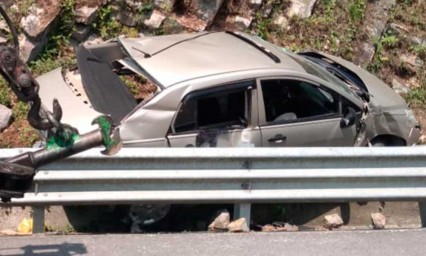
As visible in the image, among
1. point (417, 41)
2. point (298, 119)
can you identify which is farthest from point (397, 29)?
point (298, 119)

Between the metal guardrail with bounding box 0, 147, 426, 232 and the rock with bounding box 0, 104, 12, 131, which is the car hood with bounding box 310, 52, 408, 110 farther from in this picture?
the rock with bounding box 0, 104, 12, 131

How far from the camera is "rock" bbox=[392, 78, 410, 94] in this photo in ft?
39.0

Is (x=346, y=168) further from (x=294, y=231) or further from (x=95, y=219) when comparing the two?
(x=95, y=219)

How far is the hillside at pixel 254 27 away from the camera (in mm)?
10344

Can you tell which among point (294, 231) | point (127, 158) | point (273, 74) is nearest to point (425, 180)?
point (294, 231)

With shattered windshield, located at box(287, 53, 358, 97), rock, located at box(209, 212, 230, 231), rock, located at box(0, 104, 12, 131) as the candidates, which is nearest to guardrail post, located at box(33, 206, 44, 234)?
rock, located at box(209, 212, 230, 231)

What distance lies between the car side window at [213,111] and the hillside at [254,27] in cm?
266

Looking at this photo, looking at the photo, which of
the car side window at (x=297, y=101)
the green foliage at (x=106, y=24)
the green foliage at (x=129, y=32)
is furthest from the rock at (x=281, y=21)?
the car side window at (x=297, y=101)

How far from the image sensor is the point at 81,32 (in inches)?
422

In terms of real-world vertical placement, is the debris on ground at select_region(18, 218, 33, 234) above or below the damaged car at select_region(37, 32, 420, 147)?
below

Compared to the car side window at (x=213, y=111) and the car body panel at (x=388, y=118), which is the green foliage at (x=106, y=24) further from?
the car side window at (x=213, y=111)

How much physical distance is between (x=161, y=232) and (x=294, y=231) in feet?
3.51

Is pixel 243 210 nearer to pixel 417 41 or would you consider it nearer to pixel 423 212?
pixel 423 212

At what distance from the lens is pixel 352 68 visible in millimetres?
9625
